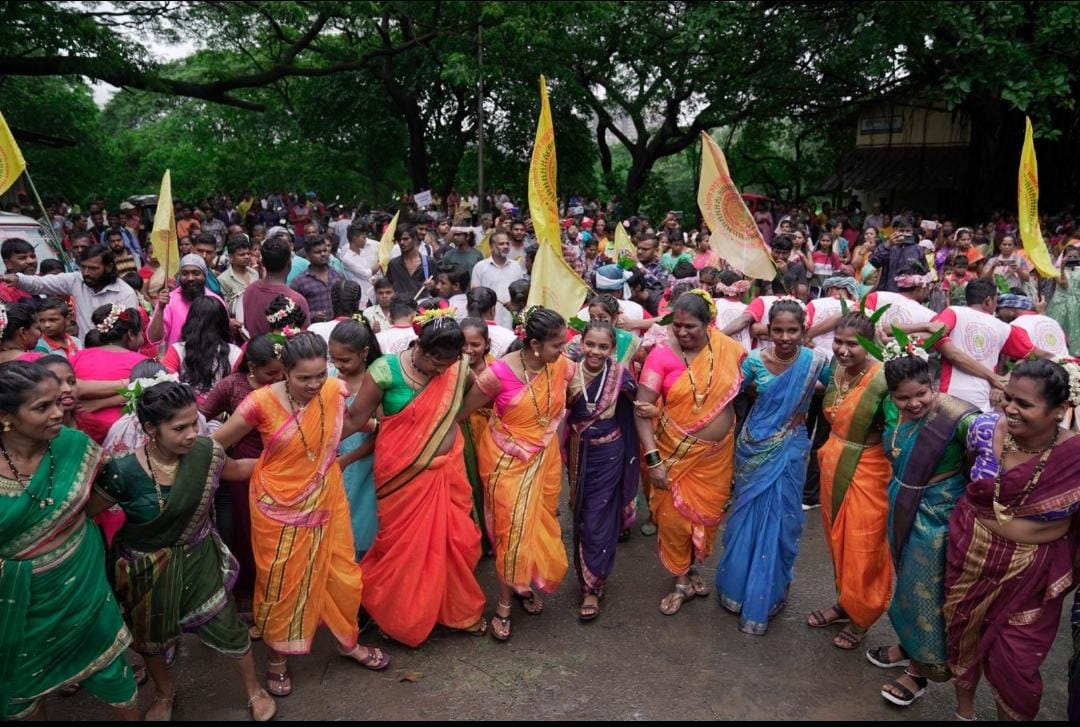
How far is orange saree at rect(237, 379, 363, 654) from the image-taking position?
10.7 ft

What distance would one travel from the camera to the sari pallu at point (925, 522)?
3193 millimetres

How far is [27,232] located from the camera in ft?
24.2

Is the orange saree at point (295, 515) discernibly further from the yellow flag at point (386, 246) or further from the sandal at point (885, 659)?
the yellow flag at point (386, 246)

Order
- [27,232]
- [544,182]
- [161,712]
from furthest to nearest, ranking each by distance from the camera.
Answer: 1. [27,232]
2. [544,182]
3. [161,712]

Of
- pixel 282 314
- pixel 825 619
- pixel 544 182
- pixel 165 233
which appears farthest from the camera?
pixel 165 233

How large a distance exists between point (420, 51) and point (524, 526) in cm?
1829

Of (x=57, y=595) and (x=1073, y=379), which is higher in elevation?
(x=1073, y=379)

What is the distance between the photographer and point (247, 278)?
21.6 ft

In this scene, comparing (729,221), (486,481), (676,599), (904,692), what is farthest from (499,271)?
(904,692)

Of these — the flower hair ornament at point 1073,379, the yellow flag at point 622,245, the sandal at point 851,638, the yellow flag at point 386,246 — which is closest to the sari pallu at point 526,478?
the sandal at point 851,638

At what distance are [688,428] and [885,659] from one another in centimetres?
140

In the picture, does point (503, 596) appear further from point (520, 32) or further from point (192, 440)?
point (520, 32)

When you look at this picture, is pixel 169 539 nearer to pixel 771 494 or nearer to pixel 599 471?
pixel 599 471

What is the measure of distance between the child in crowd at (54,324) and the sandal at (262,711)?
2.16 m
